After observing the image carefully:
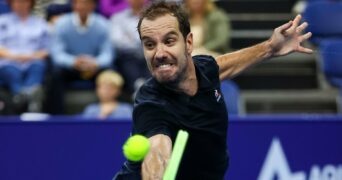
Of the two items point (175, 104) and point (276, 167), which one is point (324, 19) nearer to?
point (276, 167)

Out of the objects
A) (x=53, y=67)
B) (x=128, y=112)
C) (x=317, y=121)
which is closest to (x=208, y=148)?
(x=317, y=121)

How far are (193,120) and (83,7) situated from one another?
12.4 ft

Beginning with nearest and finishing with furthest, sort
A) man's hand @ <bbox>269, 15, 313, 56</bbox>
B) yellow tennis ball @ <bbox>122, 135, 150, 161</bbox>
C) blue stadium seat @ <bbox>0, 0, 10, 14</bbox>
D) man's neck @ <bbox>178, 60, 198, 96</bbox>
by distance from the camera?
1. yellow tennis ball @ <bbox>122, 135, 150, 161</bbox>
2. man's neck @ <bbox>178, 60, 198, 96</bbox>
3. man's hand @ <bbox>269, 15, 313, 56</bbox>
4. blue stadium seat @ <bbox>0, 0, 10, 14</bbox>

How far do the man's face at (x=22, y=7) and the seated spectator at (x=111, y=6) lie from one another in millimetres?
864

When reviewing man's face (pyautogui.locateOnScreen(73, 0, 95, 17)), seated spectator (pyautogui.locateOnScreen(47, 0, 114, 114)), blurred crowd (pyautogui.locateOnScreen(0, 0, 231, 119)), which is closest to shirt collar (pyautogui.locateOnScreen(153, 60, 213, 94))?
blurred crowd (pyautogui.locateOnScreen(0, 0, 231, 119))

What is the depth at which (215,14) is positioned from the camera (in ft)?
22.2

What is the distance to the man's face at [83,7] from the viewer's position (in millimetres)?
6680

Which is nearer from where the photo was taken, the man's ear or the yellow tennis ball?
the yellow tennis ball

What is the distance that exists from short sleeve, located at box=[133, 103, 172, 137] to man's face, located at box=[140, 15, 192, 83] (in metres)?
0.13

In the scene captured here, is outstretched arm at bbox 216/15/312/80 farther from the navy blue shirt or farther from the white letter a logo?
the white letter a logo

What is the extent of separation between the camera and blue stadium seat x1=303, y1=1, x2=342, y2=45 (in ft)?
18.9

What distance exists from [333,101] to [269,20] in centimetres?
127

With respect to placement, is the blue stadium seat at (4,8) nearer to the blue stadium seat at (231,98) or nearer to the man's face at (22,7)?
the man's face at (22,7)

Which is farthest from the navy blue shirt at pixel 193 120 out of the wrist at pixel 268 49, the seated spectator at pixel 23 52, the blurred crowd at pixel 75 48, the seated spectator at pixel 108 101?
the seated spectator at pixel 23 52
